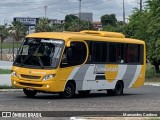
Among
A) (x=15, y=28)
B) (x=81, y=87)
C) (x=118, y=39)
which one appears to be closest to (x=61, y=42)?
(x=81, y=87)

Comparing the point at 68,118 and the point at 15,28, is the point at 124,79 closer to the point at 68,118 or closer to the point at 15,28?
the point at 68,118

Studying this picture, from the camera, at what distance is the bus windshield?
21.3 meters

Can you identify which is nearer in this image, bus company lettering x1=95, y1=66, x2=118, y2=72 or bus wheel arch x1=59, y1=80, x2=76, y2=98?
bus wheel arch x1=59, y1=80, x2=76, y2=98

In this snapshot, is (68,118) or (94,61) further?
(94,61)

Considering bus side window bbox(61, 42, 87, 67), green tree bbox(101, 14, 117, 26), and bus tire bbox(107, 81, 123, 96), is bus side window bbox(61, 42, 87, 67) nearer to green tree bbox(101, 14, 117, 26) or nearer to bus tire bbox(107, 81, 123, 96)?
bus tire bbox(107, 81, 123, 96)

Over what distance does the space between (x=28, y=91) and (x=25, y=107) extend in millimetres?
5585

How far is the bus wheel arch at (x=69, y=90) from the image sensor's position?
2212cm

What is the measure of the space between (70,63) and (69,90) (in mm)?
1200

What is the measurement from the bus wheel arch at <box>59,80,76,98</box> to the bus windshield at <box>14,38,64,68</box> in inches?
→ 53.1

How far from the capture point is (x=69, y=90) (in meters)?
22.3

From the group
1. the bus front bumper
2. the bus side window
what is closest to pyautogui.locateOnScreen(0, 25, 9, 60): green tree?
the bus side window

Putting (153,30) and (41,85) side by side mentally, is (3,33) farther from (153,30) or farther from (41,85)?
(41,85)

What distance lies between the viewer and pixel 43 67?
21219 mm

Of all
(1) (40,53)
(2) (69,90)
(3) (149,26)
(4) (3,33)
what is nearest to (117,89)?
(2) (69,90)
